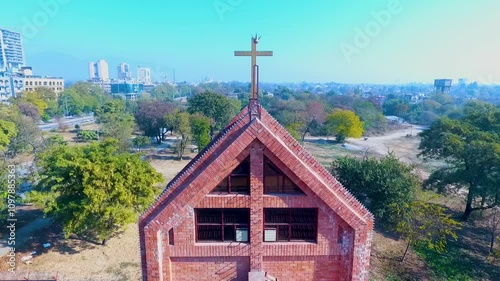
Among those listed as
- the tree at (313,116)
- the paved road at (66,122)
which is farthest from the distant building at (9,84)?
the tree at (313,116)

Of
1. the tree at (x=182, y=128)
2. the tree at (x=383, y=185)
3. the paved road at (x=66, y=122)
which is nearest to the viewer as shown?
the tree at (x=383, y=185)

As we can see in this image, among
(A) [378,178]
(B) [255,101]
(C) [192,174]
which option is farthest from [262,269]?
(A) [378,178]

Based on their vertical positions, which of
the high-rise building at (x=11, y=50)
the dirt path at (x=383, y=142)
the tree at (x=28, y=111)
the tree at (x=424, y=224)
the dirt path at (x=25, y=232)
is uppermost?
the high-rise building at (x=11, y=50)

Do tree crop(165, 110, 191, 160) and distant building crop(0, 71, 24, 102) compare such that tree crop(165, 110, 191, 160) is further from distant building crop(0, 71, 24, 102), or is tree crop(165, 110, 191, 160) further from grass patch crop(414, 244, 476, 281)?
distant building crop(0, 71, 24, 102)

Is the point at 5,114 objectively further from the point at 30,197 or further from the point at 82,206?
the point at 82,206

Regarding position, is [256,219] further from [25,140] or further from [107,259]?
[25,140]

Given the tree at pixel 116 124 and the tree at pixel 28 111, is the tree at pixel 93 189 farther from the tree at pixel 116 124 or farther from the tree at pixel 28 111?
the tree at pixel 28 111

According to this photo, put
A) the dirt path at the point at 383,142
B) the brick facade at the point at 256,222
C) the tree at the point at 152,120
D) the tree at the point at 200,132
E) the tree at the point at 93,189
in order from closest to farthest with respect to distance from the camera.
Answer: the brick facade at the point at 256,222
the tree at the point at 93,189
the tree at the point at 200,132
the tree at the point at 152,120
the dirt path at the point at 383,142

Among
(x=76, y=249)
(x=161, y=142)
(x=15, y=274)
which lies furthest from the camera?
(x=161, y=142)
